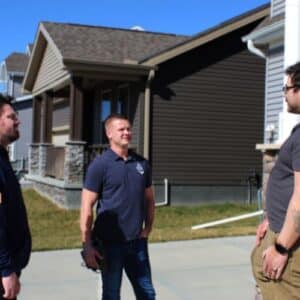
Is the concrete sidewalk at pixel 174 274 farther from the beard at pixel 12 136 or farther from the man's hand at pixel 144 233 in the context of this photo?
the beard at pixel 12 136

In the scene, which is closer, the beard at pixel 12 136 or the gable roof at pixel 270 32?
the beard at pixel 12 136

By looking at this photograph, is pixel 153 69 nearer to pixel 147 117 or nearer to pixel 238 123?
pixel 147 117

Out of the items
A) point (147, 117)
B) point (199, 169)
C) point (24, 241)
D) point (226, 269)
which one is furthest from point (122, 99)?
point (24, 241)

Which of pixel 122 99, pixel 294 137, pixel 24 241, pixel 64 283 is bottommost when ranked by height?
pixel 64 283

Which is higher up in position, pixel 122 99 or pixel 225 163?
pixel 122 99

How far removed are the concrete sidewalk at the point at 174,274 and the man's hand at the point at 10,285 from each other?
2774mm

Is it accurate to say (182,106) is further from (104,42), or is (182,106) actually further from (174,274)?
(174,274)

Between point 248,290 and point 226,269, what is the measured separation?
40.8 inches

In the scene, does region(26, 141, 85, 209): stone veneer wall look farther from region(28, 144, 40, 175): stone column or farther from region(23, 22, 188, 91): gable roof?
region(28, 144, 40, 175): stone column

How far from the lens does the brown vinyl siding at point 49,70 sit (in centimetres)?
1721

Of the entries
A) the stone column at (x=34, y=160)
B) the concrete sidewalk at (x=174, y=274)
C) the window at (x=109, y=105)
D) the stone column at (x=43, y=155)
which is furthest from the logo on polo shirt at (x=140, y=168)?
the stone column at (x=34, y=160)

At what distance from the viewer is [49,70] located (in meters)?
18.6

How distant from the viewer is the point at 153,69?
1477 centimetres

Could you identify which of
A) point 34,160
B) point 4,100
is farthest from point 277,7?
point 34,160
